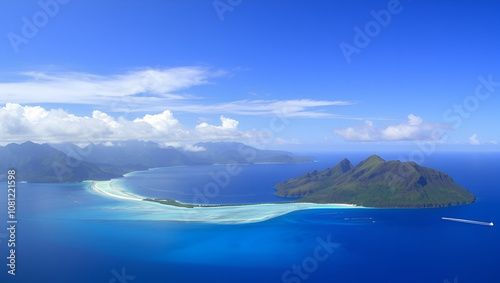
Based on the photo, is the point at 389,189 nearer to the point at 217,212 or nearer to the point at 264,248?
the point at 217,212

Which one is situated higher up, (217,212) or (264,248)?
(217,212)

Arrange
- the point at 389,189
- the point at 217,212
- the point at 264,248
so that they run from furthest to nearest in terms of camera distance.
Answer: the point at 389,189 → the point at 217,212 → the point at 264,248

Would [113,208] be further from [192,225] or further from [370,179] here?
[370,179]

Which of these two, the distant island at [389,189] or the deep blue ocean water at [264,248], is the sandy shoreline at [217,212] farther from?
the distant island at [389,189]

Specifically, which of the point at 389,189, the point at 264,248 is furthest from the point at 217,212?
the point at 389,189

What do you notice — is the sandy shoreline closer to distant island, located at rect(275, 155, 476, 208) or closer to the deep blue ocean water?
the deep blue ocean water

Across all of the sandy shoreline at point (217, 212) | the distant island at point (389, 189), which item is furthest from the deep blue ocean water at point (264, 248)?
the distant island at point (389, 189)
